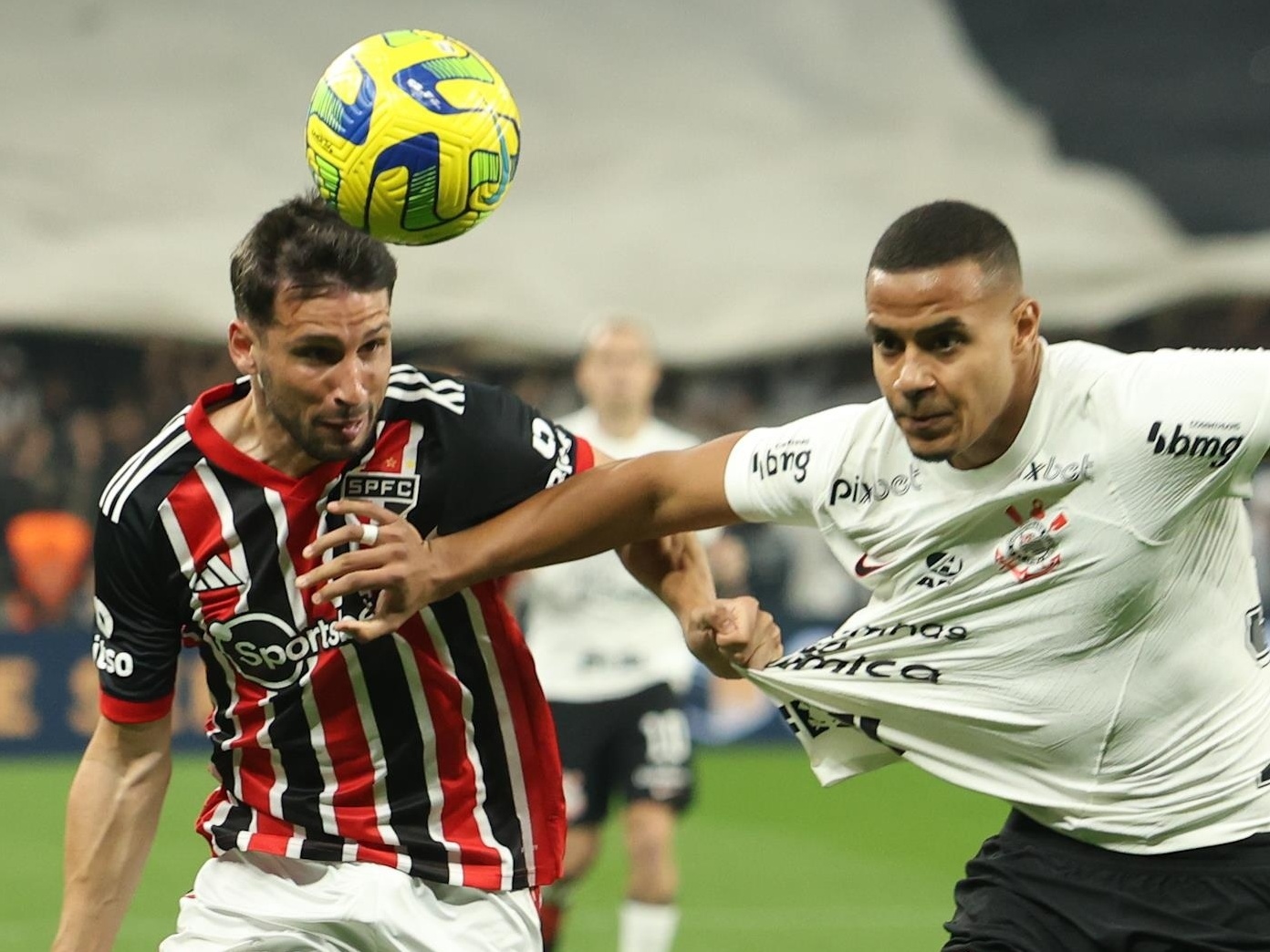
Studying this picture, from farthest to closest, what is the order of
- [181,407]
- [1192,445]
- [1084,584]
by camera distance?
[181,407], [1084,584], [1192,445]

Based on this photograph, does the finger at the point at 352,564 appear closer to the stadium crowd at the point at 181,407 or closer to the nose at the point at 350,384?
the nose at the point at 350,384

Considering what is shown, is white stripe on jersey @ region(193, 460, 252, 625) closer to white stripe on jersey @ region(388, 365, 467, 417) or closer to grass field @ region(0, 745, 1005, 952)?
white stripe on jersey @ region(388, 365, 467, 417)

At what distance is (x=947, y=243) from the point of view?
327cm

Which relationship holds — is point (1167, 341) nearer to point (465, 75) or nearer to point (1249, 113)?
point (1249, 113)

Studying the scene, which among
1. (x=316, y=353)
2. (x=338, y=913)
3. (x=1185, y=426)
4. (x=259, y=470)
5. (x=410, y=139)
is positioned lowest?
(x=338, y=913)

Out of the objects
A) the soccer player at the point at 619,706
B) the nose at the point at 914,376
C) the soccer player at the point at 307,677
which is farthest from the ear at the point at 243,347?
the soccer player at the point at 619,706

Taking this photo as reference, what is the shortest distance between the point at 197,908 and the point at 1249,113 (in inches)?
590

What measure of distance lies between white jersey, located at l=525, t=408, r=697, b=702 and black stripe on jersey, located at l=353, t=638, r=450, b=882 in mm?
3362

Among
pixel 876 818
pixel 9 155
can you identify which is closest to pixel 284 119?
pixel 9 155

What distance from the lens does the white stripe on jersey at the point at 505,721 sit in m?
3.67

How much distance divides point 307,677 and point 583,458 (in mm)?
700

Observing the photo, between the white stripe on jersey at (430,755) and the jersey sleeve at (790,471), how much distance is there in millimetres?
650

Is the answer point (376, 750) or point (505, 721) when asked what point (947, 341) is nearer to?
point (505, 721)

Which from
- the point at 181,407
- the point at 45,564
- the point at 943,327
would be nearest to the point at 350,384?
the point at 943,327
